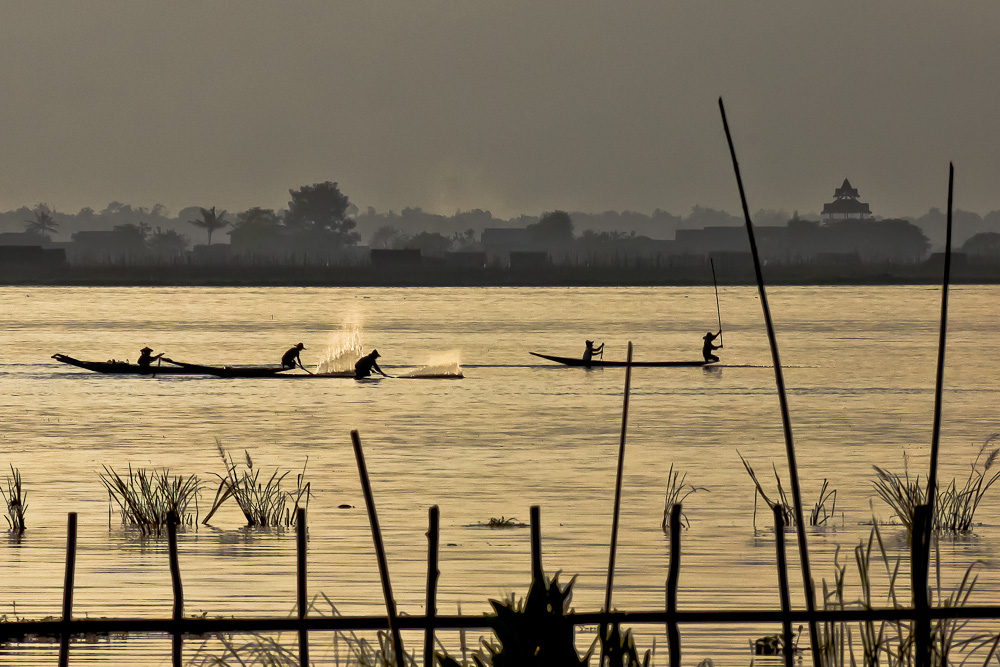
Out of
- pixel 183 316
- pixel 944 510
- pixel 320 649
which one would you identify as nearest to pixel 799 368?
pixel 944 510

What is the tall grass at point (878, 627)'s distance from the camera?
23.7 ft

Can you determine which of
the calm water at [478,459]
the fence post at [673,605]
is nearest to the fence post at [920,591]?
the fence post at [673,605]

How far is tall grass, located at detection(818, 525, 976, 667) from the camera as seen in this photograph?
723 cm

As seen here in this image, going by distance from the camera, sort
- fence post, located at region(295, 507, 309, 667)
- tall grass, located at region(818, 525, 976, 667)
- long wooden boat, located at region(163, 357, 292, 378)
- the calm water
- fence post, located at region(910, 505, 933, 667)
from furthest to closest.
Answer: long wooden boat, located at region(163, 357, 292, 378)
the calm water
tall grass, located at region(818, 525, 976, 667)
fence post, located at region(295, 507, 309, 667)
fence post, located at region(910, 505, 933, 667)

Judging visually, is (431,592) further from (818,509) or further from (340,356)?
(340,356)

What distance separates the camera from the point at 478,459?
30.4 m

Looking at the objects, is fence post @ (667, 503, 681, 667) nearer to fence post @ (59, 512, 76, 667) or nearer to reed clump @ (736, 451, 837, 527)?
fence post @ (59, 512, 76, 667)

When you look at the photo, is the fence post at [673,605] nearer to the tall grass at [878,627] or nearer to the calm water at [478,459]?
the tall grass at [878,627]

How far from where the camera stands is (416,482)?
26.2m

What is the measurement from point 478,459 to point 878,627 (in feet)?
57.1

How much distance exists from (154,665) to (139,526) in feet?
22.1

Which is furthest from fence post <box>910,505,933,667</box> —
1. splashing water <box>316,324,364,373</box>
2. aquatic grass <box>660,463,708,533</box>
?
splashing water <box>316,324,364,373</box>

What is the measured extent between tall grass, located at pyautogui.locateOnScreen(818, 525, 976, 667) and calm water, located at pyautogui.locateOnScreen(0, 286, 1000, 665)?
0.71m

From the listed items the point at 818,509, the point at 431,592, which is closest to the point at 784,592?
the point at 431,592
